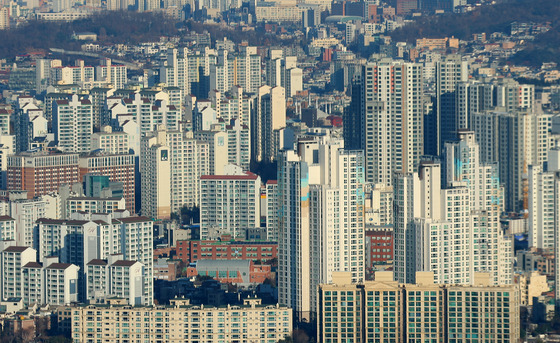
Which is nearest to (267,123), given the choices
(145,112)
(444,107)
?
(145,112)

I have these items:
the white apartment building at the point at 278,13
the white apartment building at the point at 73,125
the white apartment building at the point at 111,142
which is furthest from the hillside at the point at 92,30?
the white apartment building at the point at 111,142

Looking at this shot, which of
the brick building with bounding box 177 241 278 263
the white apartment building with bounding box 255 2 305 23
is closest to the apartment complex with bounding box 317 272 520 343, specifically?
the brick building with bounding box 177 241 278 263

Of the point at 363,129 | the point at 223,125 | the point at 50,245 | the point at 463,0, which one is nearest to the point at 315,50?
the point at 463,0

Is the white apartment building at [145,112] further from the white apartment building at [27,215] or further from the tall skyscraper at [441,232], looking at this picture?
the tall skyscraper at [441,232]

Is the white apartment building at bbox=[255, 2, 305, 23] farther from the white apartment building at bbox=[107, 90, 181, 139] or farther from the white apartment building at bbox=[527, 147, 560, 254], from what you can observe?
the white apartment building at bbox=[527, 147, 560, 254]

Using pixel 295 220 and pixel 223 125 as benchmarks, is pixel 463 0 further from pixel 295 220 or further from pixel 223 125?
pixel 295 220

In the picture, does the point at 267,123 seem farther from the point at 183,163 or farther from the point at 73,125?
the point at 183,163
